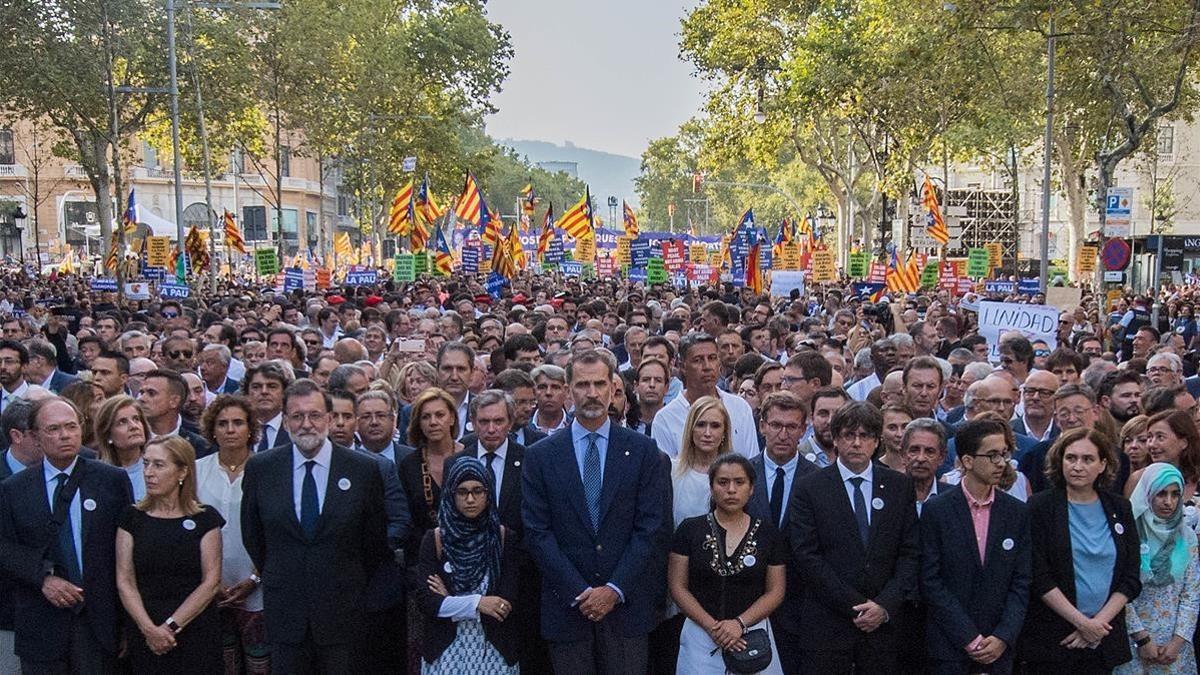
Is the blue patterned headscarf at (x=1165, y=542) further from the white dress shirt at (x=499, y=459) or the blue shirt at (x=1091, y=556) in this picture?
the white dress shirt at (x=499, y=459)

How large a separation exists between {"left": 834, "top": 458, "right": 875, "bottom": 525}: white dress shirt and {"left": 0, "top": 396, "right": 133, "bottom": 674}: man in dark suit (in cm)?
350

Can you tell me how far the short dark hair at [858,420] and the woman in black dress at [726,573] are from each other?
0.57 metres

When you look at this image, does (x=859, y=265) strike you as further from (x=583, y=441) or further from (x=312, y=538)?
(x=312, y=538)

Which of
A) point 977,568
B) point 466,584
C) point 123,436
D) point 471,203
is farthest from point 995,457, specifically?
point 471,203

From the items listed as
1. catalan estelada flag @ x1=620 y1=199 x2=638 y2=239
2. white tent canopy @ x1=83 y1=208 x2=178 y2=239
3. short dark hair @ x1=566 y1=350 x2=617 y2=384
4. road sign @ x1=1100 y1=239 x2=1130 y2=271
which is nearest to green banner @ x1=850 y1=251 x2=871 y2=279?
catalan estelada flag @ x1=620 y1=199 x2=638 y2=239

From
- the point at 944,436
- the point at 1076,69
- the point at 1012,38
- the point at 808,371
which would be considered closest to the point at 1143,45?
the point at 1076,69

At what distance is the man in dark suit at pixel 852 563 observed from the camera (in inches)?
236

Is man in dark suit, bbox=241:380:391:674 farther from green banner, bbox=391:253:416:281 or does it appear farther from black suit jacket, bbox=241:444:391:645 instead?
green banner, bbox=391:253:416:281

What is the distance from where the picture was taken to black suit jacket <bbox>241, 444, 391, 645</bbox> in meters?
6.18

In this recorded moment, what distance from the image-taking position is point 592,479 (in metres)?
6.20

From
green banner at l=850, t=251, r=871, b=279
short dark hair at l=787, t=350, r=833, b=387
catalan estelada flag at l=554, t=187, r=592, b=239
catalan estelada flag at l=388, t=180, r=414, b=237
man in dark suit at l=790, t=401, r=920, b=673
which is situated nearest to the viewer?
man in dark suit at l=790, t=401, r=920, b=673

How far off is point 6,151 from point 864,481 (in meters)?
64.3

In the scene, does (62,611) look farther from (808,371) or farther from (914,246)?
(914,246)

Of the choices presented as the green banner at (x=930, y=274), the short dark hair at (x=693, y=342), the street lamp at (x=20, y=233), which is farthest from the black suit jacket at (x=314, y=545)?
the street lamp at (x=20, y=233)
